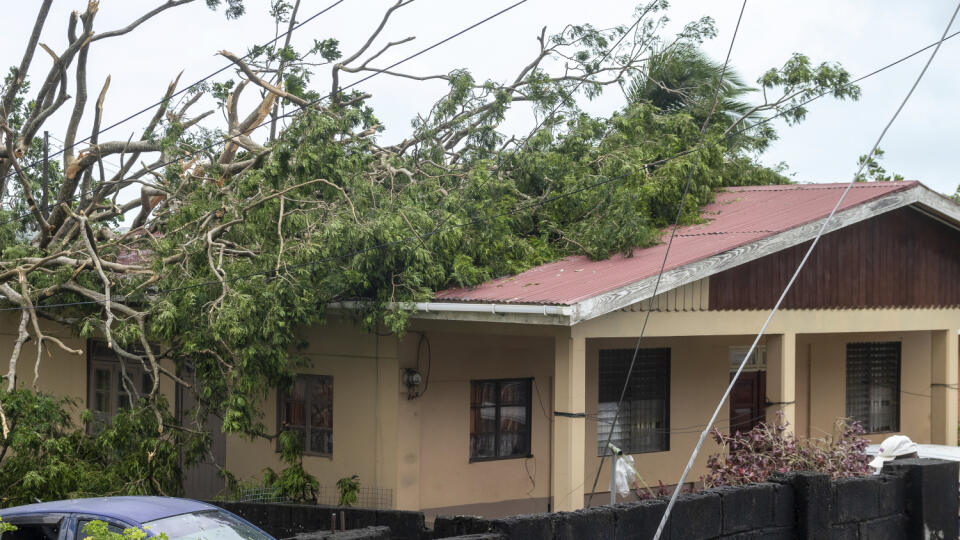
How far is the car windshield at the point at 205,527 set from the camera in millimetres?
7641

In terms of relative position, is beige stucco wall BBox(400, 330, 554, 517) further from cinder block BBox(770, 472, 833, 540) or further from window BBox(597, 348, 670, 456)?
cinder block BBox(770, 472, 833, 540)

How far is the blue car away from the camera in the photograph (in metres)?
7.64

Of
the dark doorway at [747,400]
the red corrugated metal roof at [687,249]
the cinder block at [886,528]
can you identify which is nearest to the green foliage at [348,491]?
the red corrugated metal roof at [687,249]

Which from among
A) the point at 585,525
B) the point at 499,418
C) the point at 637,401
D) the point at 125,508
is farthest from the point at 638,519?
the point at 637,401

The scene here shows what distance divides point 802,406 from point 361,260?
876 cm

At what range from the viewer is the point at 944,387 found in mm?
15195

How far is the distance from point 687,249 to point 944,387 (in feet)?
18.2

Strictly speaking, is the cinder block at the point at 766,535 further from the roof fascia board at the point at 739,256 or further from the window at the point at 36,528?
the window at the point at 36,528

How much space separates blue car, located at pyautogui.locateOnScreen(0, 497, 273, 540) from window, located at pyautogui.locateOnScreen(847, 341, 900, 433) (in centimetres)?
1280

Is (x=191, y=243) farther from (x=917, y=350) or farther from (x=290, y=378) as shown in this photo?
(x=917, y=350)

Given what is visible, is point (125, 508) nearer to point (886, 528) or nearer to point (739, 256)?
point (739, 256)

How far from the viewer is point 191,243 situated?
13172mm

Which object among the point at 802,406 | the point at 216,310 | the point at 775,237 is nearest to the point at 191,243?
the point at 216,310

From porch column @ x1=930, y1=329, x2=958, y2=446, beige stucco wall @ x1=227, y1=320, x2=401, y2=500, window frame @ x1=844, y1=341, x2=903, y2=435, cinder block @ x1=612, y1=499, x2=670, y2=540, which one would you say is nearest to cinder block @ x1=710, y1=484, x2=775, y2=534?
cinder block @ x1=612, y1=499, x2=670, y2=540
